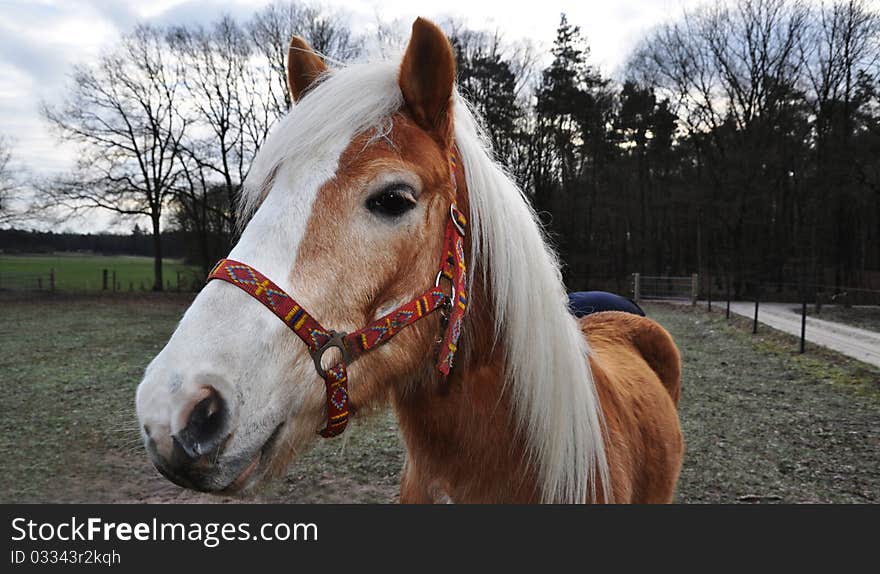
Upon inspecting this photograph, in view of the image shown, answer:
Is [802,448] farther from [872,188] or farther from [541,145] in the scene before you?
[872,188]

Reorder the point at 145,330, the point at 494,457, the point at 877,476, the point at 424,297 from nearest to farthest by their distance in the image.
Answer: the point at 424,297
the point at 494,457
the point at 877,476
the point at 145,330

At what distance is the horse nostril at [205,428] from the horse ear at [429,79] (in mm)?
987

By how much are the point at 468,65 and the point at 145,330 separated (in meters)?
15.2

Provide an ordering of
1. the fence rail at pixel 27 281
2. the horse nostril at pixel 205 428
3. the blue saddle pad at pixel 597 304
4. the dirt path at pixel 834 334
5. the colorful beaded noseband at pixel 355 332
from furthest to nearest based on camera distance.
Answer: the fence rail at pixel 27 281 → the dirt path at pixel 834 334 → the blue saddle pad at pixel 597 304 → the colorful beaded noseband at pixel 355 332 → the horse nostril at pixel 205 428

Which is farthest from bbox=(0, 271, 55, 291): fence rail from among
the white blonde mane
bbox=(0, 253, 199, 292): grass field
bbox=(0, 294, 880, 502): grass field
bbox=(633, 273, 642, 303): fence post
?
the white blonde mane

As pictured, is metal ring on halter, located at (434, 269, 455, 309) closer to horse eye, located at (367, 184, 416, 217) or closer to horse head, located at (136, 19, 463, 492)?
horse head, located at (136, 19, 463, 492)

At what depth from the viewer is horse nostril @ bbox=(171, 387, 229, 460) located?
→ 3.47 ft

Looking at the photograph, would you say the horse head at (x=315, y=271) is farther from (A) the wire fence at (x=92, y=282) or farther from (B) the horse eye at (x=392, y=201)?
(A) the wire fence at (x=92, y=282)

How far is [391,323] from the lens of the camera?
1.38m

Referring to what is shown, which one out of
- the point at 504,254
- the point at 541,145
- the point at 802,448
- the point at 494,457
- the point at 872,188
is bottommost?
the point at 802,448

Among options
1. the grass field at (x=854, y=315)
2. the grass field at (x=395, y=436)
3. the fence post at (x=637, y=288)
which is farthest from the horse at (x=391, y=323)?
the fence post at (x=637, y=288)

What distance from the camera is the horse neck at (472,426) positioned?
163 centimetres
